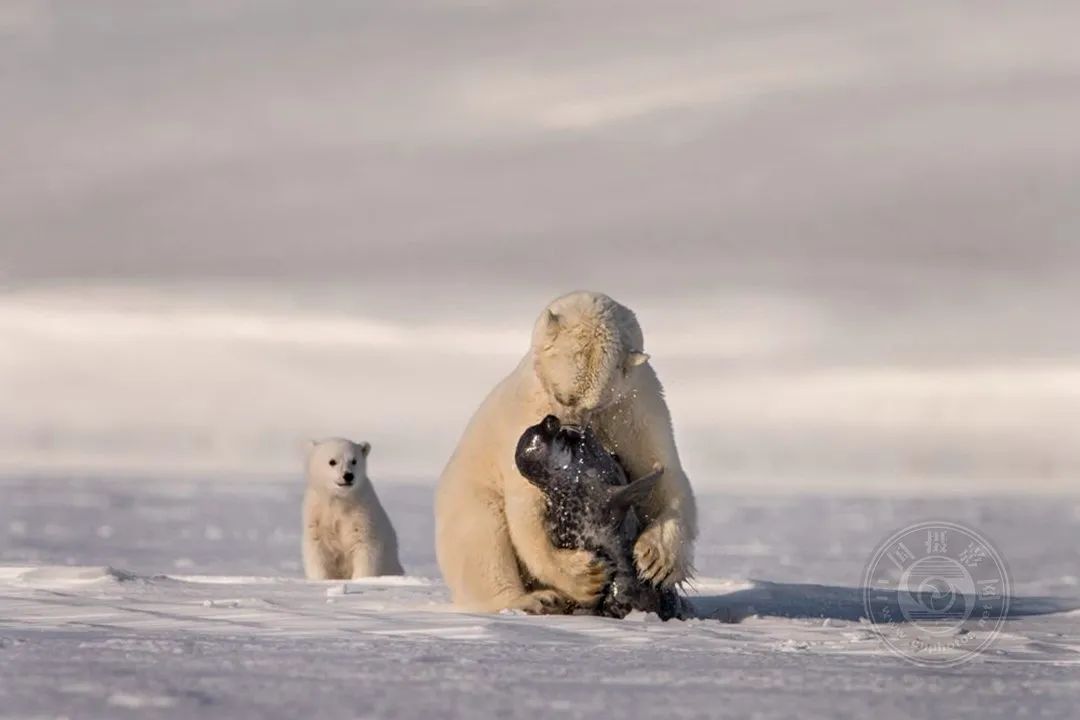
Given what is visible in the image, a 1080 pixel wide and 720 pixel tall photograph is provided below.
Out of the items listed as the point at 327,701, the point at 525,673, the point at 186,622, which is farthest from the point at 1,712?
the point at 186,622

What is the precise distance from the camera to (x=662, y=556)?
5641 millimetres

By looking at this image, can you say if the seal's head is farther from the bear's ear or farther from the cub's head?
the cub's head

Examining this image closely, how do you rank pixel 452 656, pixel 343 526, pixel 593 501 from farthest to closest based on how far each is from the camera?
pixel 343 526, pixel 593 501, pixel 452 656

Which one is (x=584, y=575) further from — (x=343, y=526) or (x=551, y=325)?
(x=343, y=526)

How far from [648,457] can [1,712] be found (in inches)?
124

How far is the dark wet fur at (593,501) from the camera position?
5.48 m

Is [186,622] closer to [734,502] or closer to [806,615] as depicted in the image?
Result: [806,615]

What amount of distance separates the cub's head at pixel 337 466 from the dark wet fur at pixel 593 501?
467cm

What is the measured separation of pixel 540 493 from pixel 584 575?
341 mm

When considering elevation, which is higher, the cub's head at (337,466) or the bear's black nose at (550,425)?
the cub's head at (337,466)

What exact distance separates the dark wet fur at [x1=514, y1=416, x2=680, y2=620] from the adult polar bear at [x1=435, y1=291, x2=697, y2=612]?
5 cm

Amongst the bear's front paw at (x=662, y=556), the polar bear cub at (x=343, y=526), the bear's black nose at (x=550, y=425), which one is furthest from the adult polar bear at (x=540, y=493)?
the polar bear cub at (x=343, y=526)

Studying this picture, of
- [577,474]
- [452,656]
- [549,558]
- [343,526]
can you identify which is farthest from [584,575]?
[343,526]

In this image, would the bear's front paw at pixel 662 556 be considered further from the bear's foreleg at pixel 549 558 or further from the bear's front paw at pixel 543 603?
the bear's front paw at pixel 543 603
